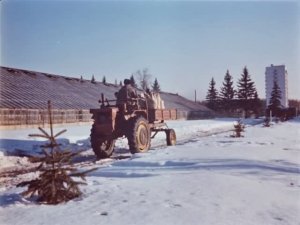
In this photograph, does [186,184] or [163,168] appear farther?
[163,168]

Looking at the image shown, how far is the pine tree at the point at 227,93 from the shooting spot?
78625mm

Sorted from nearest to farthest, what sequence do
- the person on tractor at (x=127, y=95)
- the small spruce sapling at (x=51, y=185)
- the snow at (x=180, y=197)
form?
the snow at (x=180, y=197), the small spruce sapling at (x=51, y=185), the person on tractor at (x=127, y=95)

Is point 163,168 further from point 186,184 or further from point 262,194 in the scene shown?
point 262,194

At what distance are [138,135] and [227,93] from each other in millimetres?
67796

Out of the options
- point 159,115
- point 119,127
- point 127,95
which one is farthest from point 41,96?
point 119,127

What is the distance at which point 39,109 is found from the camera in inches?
1123

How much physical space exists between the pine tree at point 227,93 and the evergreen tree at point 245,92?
184 centimetres

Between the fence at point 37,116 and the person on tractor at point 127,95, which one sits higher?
the person on tractor at point 127,95

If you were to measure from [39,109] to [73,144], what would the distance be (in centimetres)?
1211

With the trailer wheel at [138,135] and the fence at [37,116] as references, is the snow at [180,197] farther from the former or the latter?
the fence at [37,116]

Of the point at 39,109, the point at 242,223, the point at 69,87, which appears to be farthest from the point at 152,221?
the point at 69,87

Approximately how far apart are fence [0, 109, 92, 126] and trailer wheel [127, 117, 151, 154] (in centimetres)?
842

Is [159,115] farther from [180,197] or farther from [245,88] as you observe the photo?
[245,88]

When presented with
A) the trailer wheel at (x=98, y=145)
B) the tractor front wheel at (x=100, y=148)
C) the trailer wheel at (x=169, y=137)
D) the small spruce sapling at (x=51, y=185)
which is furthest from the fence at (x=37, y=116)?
the small spruce sapling at (x=51, y=185)
